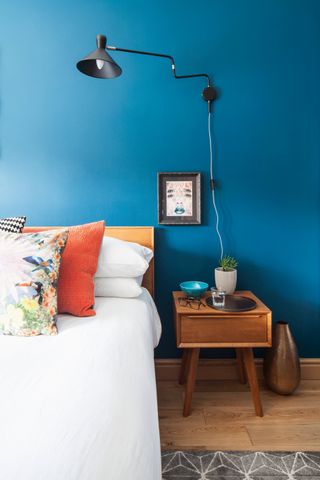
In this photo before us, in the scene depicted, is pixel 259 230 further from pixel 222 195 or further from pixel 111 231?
pixel 111 231

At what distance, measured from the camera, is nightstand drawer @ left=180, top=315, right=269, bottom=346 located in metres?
1.65

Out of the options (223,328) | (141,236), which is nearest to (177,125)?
(141,236)

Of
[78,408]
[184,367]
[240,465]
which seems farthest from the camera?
[184,367]

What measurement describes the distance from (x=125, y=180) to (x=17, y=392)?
1.47 meters

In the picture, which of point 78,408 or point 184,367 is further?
point 184,367

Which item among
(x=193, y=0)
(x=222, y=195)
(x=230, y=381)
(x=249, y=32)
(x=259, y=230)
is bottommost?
(x=230, y=381)

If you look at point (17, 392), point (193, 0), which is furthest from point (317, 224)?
point (17, 392)

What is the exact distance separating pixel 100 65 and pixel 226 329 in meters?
1.52

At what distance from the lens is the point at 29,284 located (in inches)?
46.6

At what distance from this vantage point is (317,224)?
6.67 ft

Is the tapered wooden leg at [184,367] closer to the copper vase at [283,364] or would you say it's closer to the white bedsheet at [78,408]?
the copper vase at [283,364]

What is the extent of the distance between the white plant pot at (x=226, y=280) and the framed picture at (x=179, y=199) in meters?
0.36

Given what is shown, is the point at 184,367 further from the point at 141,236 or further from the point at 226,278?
the point at 141,236

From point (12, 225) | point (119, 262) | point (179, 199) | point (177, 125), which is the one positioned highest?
point (177, 125)
